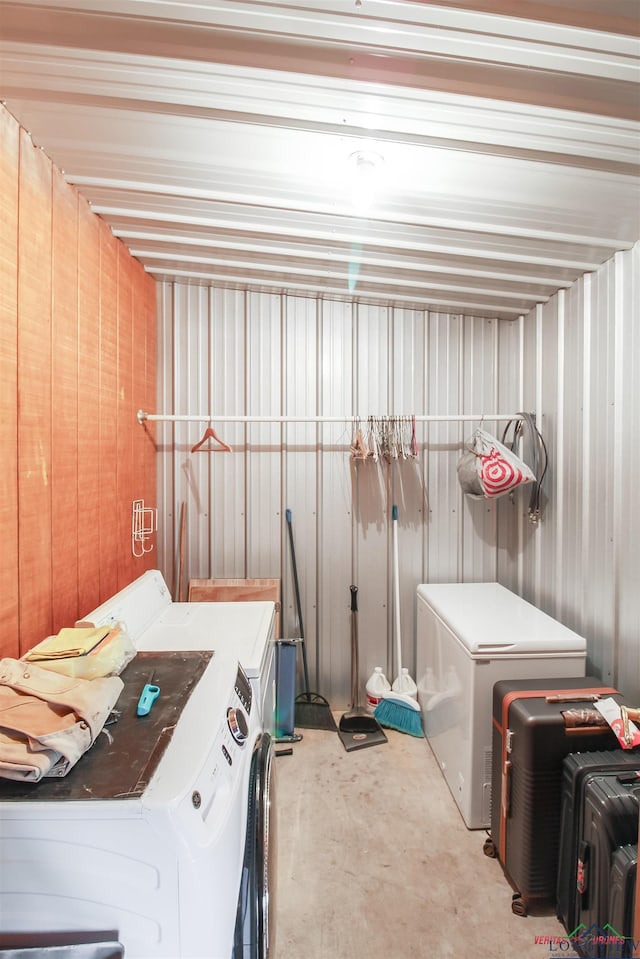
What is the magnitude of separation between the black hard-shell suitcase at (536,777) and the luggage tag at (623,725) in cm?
6

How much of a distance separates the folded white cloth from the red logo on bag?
6.94 feet

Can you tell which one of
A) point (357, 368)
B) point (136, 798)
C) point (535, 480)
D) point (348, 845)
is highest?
point (357, 368)

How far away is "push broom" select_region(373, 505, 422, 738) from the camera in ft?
8.75

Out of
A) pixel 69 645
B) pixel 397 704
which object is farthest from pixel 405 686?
pixel 69 645

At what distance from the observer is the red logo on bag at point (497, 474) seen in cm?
245

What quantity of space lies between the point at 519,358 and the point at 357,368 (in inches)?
42.9

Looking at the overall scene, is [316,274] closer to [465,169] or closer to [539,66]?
[465,169]

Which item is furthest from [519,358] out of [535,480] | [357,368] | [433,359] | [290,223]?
[290,223]

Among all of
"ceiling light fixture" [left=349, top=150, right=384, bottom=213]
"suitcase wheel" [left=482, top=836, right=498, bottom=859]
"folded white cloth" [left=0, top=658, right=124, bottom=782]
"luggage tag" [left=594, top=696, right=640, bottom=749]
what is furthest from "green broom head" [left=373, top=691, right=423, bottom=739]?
"ceiling light fixture" [left=349, top=150, right=384, bottom=213]

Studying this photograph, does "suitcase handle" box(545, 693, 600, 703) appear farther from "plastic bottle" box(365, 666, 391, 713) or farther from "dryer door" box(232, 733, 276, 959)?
"plastic bottle" box(365, 666, 391, 713)

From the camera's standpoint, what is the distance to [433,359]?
2949mm

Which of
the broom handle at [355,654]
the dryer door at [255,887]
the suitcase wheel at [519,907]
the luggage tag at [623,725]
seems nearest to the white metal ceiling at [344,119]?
the luggage tag at [623,725]

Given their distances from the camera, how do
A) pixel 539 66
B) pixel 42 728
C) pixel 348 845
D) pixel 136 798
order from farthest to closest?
pixel 348 845
pixel 539 66
pixel 42 728
pixel 136 798

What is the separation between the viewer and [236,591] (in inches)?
108
